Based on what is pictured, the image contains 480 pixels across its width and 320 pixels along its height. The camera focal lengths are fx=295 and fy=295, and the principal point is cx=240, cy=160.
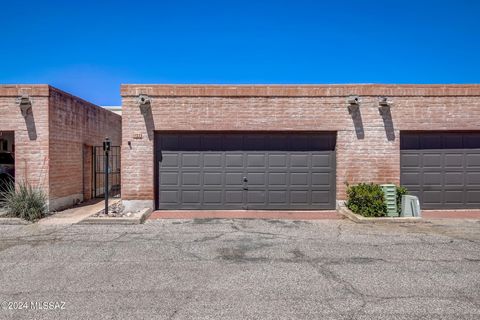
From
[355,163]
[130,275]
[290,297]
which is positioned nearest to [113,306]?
A: [130,275]

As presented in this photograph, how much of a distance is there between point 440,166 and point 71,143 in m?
13.4

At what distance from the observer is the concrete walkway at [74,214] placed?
866 cm

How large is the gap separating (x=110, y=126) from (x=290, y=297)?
13905mm

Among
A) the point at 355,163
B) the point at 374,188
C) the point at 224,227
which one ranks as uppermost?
the point at 355,163

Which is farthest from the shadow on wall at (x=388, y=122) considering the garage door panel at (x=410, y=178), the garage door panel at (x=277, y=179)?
the garage door panel at (x=277, y=179)

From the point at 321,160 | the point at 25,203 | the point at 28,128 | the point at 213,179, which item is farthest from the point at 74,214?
the point at 321,160

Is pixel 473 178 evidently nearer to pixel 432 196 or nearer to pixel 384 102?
pixel 432 196

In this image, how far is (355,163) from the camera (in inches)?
396

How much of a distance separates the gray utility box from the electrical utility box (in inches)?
9.9

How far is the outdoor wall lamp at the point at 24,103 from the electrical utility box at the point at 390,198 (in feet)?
37.9

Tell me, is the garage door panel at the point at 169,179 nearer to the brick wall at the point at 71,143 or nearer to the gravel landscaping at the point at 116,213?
the gravel landscaping at the point at 116,213

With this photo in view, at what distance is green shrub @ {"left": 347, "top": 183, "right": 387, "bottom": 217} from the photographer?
29.5ft

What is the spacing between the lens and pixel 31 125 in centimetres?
952

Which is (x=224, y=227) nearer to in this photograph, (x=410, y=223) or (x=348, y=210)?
(x=348, y=210)
